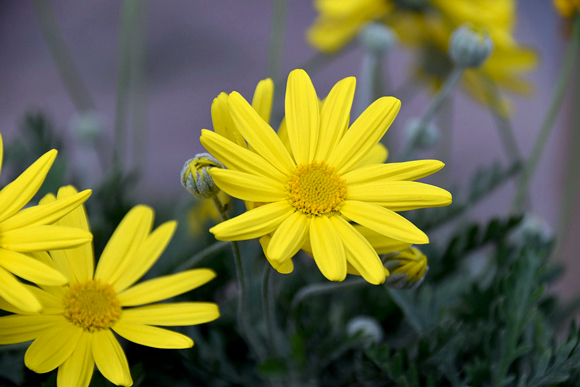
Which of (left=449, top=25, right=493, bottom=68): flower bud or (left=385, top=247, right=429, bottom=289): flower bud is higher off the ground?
(left=449, top=25, right=493, bottom=68): flower bud

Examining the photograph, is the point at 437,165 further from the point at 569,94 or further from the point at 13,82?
the point at 13,82

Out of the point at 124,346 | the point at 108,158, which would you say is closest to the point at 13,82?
the point at 108,158

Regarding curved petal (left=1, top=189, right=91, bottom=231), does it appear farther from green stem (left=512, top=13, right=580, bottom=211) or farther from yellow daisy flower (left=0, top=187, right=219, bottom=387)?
green stem (left=512, top=13, right=580, bottom=211)

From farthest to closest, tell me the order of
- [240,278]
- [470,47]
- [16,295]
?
1. [470,47]
2. [240,278]
3. [16,295]

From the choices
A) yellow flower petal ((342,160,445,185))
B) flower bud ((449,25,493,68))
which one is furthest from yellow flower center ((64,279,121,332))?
flower bud ((449,25,493,68))

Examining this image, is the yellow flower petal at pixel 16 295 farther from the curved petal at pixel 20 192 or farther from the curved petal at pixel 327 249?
the curved petal at pixel 327 249

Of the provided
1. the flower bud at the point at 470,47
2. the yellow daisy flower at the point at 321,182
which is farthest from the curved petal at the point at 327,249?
the flower bud at the point at 470,47

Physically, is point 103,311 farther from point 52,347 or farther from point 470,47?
point 470,47

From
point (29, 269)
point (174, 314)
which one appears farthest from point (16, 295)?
point (174, 314)
